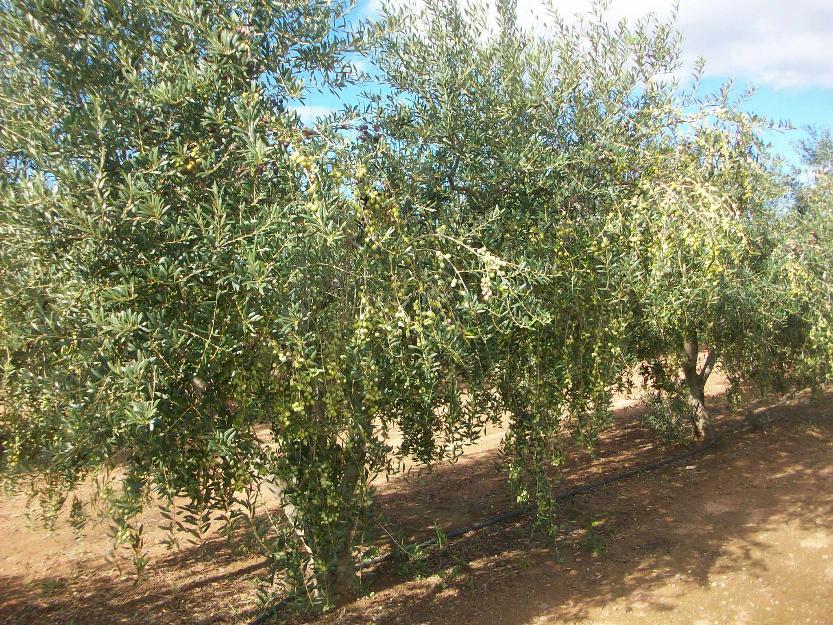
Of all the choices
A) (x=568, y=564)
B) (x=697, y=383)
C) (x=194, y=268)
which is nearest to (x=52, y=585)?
(x=568, y=564)

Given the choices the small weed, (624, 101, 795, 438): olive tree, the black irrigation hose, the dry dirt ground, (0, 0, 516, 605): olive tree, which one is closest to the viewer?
(0, 0, 516, 605): olive tree

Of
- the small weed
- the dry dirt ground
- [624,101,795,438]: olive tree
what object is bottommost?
the dry dirt ground

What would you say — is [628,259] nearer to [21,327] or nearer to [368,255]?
[368,255]

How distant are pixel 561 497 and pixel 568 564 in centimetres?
265

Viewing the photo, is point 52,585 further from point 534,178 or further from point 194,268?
point 534,178

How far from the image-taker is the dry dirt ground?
704cm

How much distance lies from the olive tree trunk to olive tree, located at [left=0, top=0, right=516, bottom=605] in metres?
8.70

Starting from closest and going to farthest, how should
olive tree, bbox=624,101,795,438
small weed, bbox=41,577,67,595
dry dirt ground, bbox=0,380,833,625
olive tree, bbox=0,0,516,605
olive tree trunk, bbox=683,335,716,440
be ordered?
olive tree, bbox=0,0,516,605
olive tree, bbox=624,101,795,438
dry dirt ground, bbox=0,380,833,625
small weed, bbox=41,577,67,595
olive tree trunk, bbox=683,335,716,440

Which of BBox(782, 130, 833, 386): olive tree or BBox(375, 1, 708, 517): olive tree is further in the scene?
BBox(782, 130, 833, 386): olive tree

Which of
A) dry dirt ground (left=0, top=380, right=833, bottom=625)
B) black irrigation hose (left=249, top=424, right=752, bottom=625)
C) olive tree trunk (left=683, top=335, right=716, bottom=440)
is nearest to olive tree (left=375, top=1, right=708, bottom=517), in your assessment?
dry dirt ground (left=0, top=380, right=833, bottom=625)

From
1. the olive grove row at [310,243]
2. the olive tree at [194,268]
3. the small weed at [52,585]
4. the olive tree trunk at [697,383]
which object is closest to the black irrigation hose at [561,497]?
the olive tree trunk at [697,383]

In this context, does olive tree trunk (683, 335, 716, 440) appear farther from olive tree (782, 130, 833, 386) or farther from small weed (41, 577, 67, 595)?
small weed (41, 577, 67, 595)

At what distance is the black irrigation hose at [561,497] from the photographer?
7.46m

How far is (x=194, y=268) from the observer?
4117mm
